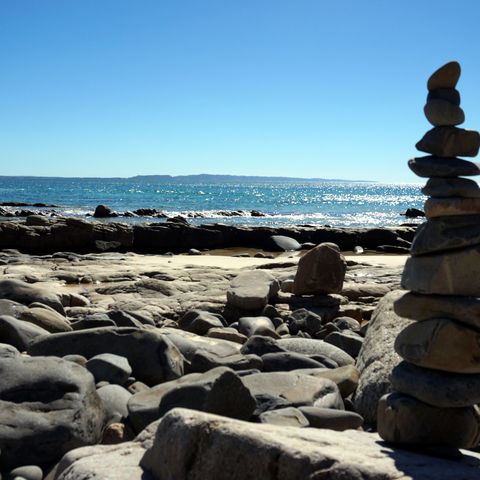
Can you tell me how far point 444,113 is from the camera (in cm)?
417

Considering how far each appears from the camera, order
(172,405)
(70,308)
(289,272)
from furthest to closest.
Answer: (289,272)
(70,308)
(172,405)

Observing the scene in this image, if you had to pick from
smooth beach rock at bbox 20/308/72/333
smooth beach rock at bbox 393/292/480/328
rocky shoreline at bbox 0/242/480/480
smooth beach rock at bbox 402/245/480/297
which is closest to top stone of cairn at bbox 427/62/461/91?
smooth beach rock at bbox 402/245/480/297

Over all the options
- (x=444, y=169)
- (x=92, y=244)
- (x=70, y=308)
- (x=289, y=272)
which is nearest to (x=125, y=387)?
(x=444, y=169)

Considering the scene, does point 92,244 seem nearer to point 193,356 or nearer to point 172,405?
point 193,356

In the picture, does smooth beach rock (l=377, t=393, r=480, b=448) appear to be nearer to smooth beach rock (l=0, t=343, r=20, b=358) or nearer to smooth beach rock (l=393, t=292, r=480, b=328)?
smooth beach rock (l=393, t=292, r=480, b=328)

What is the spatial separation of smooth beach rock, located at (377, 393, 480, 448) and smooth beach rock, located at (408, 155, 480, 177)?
1369 mm

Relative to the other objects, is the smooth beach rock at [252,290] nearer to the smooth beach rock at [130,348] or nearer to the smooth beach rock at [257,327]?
the smooth beach rock at [257,327]

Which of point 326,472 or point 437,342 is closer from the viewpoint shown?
point 326,472

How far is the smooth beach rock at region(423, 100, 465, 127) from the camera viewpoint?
4168mm

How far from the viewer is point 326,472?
299 centimetres

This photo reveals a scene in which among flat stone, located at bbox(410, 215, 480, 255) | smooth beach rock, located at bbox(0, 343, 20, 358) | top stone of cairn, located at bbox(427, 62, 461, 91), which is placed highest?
top stone of cairn, located at bbox(427, 62, 461, 91)

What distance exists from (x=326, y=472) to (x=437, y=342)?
1261 mm

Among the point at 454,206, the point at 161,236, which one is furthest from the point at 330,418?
the point at 161,236

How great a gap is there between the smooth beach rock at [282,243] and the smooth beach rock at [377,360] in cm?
1806
